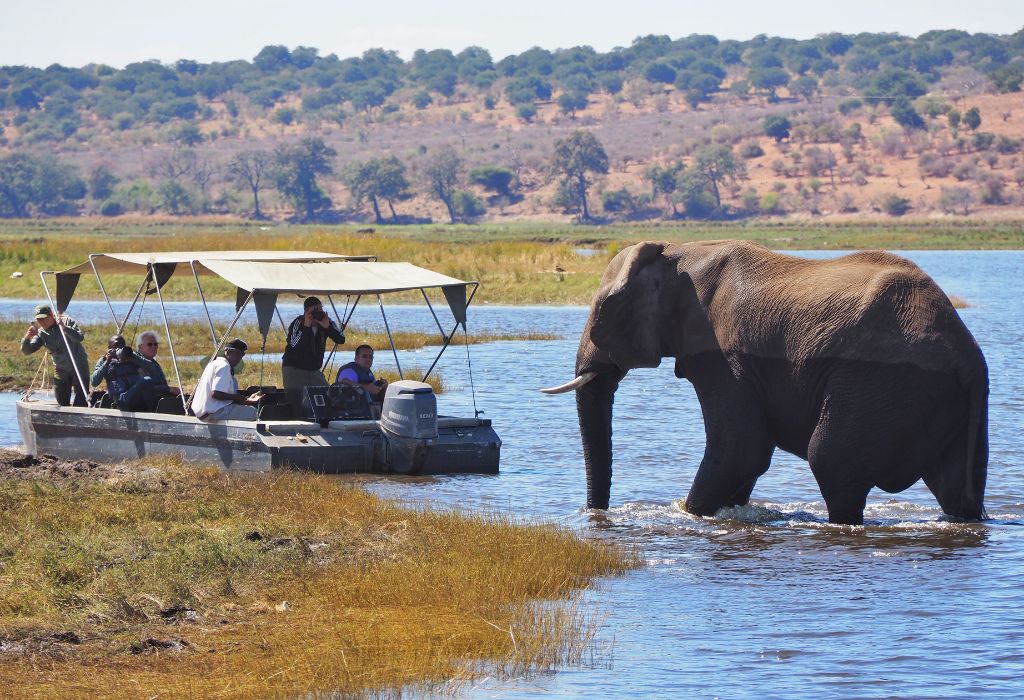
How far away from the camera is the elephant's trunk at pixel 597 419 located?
1334cm

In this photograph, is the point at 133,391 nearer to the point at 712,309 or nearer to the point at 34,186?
the point at 712,309

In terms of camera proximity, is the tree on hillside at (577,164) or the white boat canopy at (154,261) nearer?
the white boat canopy at (154,261)

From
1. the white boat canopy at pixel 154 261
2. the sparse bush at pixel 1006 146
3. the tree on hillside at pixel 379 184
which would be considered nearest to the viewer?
the white boat canopy at pixel 154 261

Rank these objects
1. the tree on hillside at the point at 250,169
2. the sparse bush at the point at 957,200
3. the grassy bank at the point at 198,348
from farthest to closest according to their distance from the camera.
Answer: the tree on hillside at the point at 250,169, the sparse bush at the point at 957,200, the grassy bank at the point at 198,348

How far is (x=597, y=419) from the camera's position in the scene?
44.1 ft

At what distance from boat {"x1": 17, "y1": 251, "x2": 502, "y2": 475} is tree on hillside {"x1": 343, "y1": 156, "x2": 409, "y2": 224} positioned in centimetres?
12411

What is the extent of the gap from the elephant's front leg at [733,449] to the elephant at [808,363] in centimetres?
1

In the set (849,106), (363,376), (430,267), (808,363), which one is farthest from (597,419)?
(849,106)

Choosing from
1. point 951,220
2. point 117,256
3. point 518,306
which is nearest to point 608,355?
point 117,256

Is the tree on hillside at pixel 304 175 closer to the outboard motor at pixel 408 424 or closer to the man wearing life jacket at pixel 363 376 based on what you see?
the man wearing life jacket at pixel 363 376

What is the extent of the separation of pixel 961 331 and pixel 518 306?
33.4 m

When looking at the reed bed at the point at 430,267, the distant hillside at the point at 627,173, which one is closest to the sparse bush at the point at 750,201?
the distant hillside at the point at 627,173

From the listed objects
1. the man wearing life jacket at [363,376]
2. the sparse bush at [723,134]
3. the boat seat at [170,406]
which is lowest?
the sparse bush at [723,134]

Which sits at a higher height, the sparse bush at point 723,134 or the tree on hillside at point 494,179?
the sparse bush at point 723,134
